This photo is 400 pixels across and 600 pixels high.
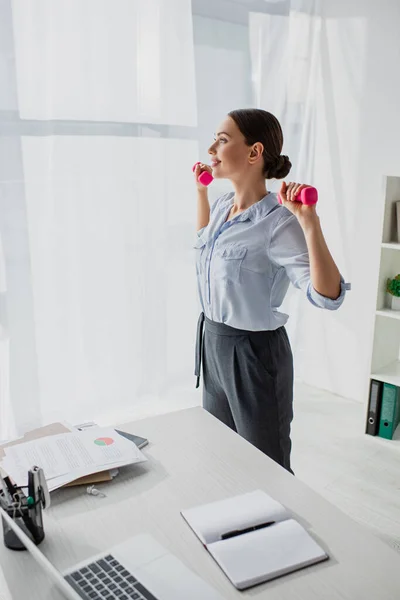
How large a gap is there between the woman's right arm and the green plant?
1.15 metres

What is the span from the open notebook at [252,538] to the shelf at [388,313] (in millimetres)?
1775

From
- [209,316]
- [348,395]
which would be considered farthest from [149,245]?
[348,395]

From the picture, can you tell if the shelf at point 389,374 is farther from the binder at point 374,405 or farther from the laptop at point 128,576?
the laptop at point 128,576

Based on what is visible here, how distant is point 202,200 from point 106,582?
1.46 meters

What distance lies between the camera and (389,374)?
10.1 ft

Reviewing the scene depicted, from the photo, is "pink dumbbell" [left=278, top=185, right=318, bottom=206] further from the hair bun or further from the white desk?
the white desk

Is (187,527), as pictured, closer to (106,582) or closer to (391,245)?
(106,582)

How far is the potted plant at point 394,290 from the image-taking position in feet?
9.82

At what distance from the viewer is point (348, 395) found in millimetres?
3586

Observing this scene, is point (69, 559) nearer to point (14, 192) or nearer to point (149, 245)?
point (14, 192)

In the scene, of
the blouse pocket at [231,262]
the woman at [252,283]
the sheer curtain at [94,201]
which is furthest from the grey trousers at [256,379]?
the sheer curtain at [94,201]

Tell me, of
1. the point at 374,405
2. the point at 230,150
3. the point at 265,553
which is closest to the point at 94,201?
the point at 230,150

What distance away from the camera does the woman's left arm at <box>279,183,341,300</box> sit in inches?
64.6

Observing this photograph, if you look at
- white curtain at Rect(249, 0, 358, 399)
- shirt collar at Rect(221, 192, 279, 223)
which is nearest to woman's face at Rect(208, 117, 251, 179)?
shirt collar at Rect(221, 192, 279, 223)
